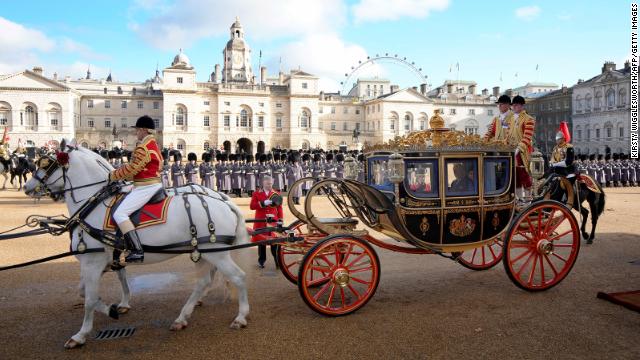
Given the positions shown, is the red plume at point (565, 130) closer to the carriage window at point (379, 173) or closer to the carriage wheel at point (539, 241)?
the carriage wheel at point (539, 241)

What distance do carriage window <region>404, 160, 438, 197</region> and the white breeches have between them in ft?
9.98

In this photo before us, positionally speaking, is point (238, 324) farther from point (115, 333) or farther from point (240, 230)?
point (115, 333)

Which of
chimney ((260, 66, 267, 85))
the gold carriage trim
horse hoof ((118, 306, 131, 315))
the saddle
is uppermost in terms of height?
chimney ((260, 66, 267, 85))

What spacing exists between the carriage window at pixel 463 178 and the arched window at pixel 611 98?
62.6 meters

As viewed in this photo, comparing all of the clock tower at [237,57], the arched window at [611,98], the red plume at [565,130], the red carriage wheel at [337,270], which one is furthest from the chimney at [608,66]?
the red carriage wheel at [337,270]

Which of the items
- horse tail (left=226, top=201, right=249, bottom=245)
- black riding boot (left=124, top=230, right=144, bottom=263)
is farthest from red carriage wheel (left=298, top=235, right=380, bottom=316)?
black riding boot (left=124, top=230, right=144, bottom=263)

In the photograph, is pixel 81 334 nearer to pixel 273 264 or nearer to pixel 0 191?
pixel 273 264

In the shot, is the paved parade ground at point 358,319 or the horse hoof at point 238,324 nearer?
the paved parade ground at point 358,319

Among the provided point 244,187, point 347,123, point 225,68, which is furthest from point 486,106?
point 244,187

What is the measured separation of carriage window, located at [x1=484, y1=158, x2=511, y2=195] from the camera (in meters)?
6.20

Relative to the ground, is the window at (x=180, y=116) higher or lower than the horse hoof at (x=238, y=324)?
higher

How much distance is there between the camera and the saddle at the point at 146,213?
193 inches

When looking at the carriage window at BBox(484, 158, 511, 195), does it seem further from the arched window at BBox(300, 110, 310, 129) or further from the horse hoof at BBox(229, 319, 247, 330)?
the arched window at BBox(300, 110, 310, 129)

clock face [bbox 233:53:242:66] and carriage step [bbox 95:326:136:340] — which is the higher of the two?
clock face [bbox 233:53:242:66]
